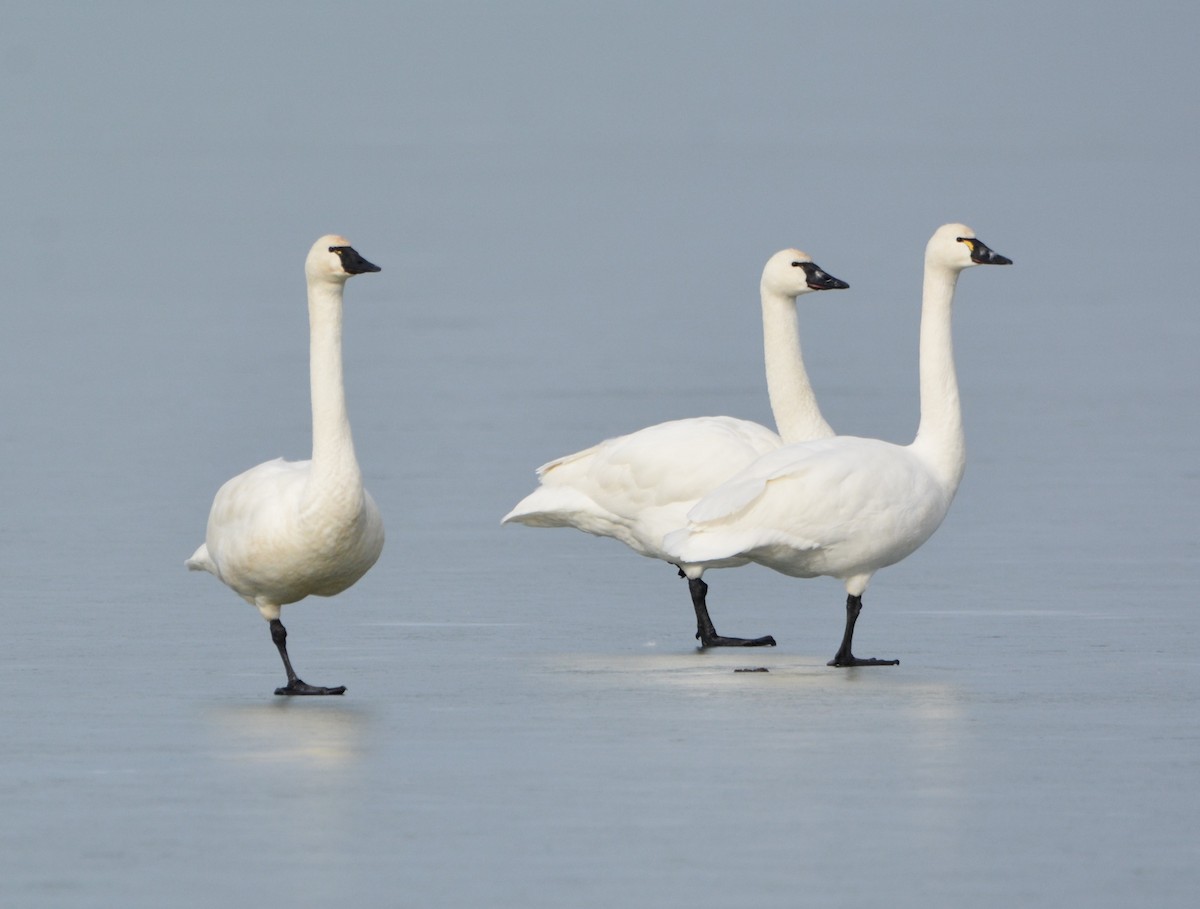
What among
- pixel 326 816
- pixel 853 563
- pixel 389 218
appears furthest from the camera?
pixel 389 218

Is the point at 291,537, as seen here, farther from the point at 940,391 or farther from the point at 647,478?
the point at 940,391

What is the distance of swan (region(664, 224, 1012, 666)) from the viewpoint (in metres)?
10.2

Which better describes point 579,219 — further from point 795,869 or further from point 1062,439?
point 795,869

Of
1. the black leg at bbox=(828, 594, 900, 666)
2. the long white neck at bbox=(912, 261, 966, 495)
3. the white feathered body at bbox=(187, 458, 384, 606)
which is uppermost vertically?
the long white neck at bbox=(912, 261, 966, 495)

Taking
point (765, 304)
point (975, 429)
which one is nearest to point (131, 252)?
point (975, 429)

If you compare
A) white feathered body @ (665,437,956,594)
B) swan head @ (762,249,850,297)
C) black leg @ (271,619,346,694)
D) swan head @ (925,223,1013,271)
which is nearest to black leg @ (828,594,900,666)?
white feathered body @ (665,437,956,594)

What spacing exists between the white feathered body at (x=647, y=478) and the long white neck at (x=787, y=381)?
2.21 feet

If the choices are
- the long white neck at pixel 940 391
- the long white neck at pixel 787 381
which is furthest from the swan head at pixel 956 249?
the long white neck at pixel 787 381

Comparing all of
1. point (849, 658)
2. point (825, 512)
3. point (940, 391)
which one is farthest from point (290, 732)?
point (940, 391)

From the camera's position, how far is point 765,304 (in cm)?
1289

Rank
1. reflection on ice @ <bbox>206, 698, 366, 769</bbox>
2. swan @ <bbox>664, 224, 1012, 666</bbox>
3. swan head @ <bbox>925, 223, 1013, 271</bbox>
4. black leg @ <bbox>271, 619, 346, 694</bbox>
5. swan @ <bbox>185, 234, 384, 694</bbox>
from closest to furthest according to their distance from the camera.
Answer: reflection on ice @ <bbox>206, 698, 366, 769</bbox>
black leg @ <bbox>271, 619, 346, 694</bbox>
swan @ <bbox>185, 234, 384, 694</bbox>
swan @ <bbox>664, 224, 1012, 666</bbox>
swan head @ <bbox>925, 223, 1013, 271</bbox>

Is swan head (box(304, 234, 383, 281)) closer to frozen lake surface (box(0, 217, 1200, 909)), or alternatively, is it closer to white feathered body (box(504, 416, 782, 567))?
frozen lake surface (box(0, 217, 1200, 909))

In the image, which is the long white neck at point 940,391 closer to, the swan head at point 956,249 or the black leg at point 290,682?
the swan head at point 956,249

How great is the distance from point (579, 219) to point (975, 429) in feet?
82.5
